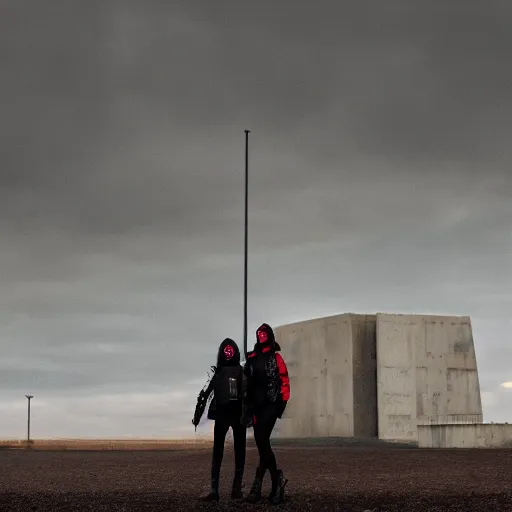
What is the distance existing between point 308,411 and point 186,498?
2408 centimetres

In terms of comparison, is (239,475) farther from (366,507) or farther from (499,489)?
(499,489)

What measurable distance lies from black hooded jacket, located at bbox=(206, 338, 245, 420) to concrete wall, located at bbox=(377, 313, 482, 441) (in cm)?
2212

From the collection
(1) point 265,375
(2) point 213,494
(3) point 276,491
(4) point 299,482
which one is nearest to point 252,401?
(1) point 265,375

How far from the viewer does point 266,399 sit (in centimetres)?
1269

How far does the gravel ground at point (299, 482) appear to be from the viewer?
498 inches

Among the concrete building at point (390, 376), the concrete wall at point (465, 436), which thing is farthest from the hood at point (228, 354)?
the concrete building at point (390, 376)

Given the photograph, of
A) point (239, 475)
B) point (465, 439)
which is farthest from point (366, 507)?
point (465, 439)

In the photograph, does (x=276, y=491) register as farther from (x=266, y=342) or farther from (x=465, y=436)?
(x=465, y=436)

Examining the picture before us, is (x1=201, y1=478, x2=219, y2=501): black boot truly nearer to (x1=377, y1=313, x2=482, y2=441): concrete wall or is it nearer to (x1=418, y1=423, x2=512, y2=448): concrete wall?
(x1=418, y1=423, x2=512, y2=448): concrete wall

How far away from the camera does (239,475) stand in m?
13.3

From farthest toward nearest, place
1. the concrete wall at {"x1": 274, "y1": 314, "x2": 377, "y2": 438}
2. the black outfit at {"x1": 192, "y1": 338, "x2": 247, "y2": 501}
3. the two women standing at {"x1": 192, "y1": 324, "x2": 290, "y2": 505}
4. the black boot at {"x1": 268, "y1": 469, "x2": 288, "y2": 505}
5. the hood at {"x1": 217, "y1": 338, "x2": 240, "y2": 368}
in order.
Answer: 1. the concrete wall at {"x1": 274, "y1": 314, "x2": 377, "y2": 438}
2. the hood at {"x1": 217, "y1": 338, "x2": 240, "y2": 368}
3. the black outfit at {"x1": 192, "y1": 338, "x2": 247, "y2": 501}
4. the two women standing at {"x1": 192, "y1": 324, "x2": 290, "y2": 505}
5. the black boot at {"x1": 268, "y1": 469, "x2": 288, "y2": 505}

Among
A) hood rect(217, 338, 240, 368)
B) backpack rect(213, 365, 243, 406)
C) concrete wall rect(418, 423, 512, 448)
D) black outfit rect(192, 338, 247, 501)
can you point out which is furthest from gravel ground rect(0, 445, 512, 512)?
concrete wall rect(418, 423, 512, 448)

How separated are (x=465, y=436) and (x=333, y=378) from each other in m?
6.61

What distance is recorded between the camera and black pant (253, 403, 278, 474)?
41.3ft
